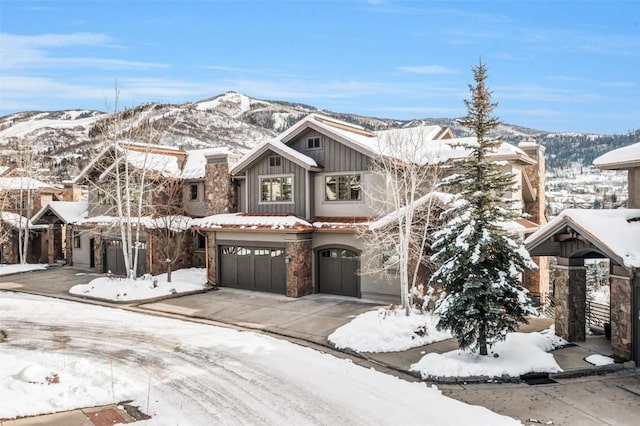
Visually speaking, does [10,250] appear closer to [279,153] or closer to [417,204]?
[279,153]

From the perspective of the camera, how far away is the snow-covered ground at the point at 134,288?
20.7m

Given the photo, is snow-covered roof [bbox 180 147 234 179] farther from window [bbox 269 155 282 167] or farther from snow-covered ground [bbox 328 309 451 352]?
snow-covered ground [bbox 328 309 451 352]

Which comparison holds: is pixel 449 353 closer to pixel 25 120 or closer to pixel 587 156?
pixel 587 156

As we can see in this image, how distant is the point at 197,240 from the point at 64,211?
34.4 feet

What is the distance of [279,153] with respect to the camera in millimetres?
21500

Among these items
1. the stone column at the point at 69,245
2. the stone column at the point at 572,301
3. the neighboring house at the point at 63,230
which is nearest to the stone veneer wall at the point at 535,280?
the stone column at the point at 572,301


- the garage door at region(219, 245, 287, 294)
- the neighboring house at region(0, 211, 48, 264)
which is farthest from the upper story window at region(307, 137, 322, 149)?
the neighboring house at region(0, 211, 48, 264)

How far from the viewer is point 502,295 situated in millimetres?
11086

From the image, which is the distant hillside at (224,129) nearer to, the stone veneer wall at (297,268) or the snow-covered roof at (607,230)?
the stone veneer wall at (297,268)

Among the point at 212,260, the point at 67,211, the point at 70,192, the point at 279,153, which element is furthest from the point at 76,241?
the point at 279,153

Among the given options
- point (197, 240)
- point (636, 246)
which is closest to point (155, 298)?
point (197, 240)

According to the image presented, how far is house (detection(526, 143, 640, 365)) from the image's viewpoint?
10961 mm

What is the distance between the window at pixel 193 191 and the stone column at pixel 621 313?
882 inches

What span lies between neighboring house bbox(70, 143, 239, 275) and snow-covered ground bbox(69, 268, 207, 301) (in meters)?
2.64
